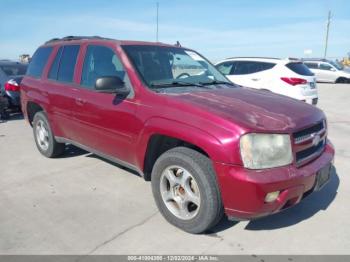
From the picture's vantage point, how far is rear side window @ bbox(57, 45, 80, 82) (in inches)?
189

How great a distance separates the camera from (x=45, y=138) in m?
5.77

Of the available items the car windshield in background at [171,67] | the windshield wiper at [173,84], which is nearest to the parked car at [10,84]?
the car windshield in background at [171,67]

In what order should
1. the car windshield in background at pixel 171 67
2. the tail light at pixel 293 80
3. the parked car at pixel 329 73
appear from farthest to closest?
1. the parked car at pixel 329 73
2. the tail light at pixel 293 80
3. the car windshield in background at pixel 171 67

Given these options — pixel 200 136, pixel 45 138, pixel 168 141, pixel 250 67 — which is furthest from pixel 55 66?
pixel 250 67

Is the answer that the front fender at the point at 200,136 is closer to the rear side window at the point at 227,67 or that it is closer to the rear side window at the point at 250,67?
the rear side window at the point at 250,67

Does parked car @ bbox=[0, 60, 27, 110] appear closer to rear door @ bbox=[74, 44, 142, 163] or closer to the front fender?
rear door @ bbox=[74, 44, 142, 163]

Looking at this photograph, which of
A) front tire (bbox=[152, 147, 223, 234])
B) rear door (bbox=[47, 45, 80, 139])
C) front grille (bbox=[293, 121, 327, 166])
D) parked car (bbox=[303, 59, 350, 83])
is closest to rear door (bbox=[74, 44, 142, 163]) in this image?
rear door (bbox=[47, 45, 80, 139])

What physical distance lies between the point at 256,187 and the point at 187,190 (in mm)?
745

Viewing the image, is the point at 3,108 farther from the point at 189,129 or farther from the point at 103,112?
the point at 189,129

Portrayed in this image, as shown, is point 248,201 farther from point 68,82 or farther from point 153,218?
point 68,82

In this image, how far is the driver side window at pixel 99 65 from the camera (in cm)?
410

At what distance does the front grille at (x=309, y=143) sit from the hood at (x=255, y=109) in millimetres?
71

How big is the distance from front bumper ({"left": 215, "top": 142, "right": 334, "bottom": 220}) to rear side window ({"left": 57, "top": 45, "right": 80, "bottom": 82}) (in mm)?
2838

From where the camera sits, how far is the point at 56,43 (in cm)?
544
